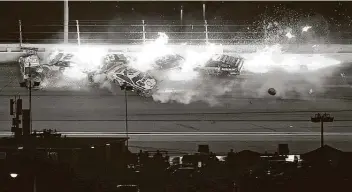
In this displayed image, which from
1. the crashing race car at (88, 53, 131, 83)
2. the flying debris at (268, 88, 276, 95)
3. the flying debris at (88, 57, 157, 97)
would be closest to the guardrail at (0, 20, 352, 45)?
the crashing race car at (88, 53, 131, 83)

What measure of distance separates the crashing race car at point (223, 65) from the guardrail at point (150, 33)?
0.18m

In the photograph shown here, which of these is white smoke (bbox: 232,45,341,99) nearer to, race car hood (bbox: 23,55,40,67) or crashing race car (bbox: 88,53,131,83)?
crashing race car (bbox: 88,53,131,83)

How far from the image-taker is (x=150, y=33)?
5.99m

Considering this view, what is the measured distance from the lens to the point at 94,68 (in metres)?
6.04

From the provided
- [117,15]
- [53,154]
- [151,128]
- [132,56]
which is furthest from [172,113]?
[53,154]

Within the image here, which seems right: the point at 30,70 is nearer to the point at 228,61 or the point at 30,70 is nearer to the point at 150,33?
the point at 150,33

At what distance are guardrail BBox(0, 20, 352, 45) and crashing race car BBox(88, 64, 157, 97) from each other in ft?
0.98

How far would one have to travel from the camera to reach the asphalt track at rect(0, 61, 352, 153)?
586cm

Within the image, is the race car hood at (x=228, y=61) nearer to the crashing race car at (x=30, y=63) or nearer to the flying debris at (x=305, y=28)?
the flying debris at (x=305, y=28)

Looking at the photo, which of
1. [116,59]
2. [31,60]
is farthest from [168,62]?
[31,60]

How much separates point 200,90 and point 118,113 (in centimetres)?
91

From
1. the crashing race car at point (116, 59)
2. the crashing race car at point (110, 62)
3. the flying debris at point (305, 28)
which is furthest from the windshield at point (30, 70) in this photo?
the flying debris at point (305, 28)

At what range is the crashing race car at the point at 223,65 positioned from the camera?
19.6 ft

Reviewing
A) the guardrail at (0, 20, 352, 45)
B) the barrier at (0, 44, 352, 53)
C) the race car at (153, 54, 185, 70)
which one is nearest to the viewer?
the guardrail at (0, 20, 352, 45)
